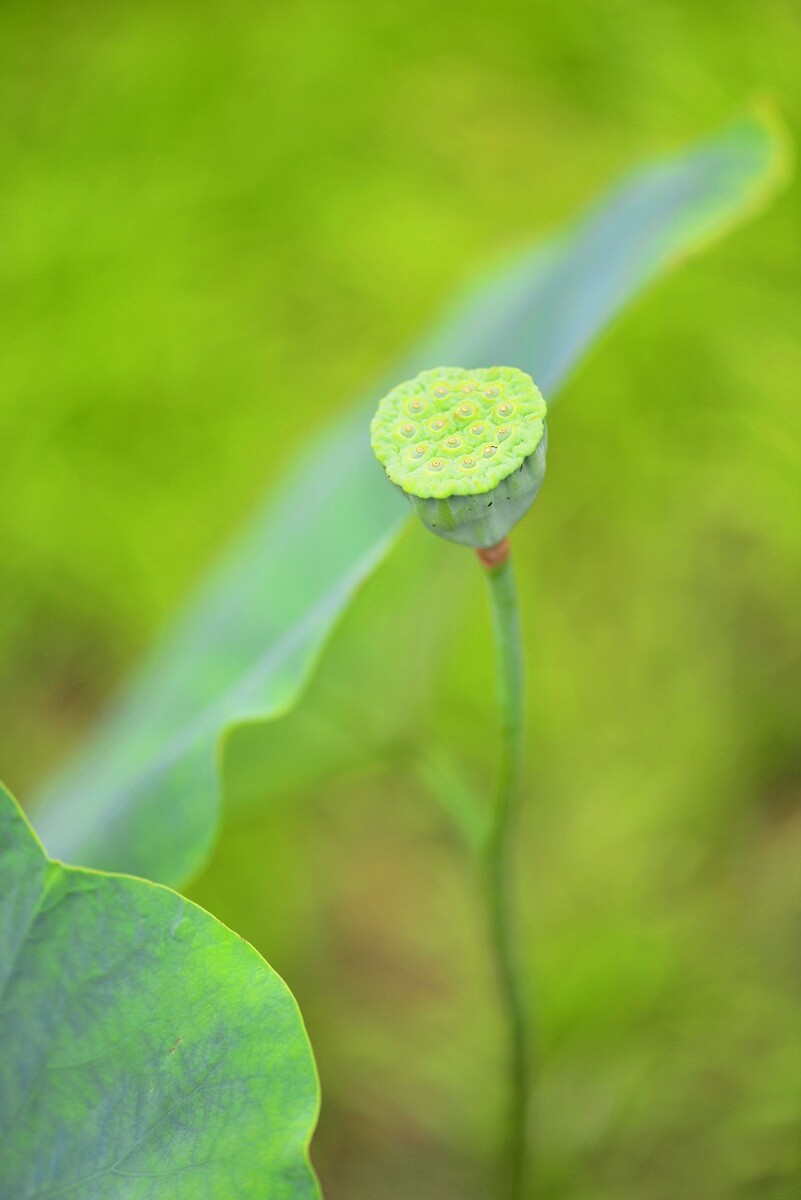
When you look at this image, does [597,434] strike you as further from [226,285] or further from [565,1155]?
[565,1155]

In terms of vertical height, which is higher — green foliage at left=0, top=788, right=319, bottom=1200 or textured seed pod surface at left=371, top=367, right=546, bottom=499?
textured seed pod surface at left=371, top=367, right=546, bottom=499

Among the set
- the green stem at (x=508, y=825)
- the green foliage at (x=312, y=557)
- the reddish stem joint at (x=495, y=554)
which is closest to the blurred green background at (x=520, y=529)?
the green foliage at (x=312, y=557)

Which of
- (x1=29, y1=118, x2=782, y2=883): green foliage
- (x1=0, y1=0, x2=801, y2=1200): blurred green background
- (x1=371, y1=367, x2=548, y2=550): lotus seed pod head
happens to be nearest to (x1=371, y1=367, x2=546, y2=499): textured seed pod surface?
(x1=371, y1=367, x2=548, y2=550): lotus seed pod head

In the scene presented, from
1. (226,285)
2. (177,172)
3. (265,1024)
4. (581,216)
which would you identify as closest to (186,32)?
(177,172)

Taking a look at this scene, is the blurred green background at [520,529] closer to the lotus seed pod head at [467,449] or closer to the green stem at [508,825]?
the green stem at [508,825]

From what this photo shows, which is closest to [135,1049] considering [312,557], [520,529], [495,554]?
[495,554]

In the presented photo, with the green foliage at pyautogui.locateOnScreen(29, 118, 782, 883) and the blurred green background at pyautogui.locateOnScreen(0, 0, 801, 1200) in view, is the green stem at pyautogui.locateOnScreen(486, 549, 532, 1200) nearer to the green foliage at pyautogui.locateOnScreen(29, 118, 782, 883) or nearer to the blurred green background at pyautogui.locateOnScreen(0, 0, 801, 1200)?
the green foliage at pyautogui.locateOnScreen(29, 118, 782, 883)
